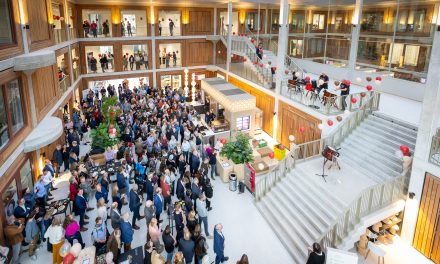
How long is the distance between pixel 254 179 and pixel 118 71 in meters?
18.7

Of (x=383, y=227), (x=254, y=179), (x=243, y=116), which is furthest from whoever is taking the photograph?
(x=243, y=116)

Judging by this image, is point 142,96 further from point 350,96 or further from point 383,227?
point 383,227

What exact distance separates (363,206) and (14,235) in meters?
10.5

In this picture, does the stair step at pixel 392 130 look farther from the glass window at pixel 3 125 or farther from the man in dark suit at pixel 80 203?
the glass window at pixel 3 125

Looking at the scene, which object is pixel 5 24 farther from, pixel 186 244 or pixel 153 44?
pixel 153 44

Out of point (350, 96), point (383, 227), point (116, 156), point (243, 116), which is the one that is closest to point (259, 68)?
point (243, 116)

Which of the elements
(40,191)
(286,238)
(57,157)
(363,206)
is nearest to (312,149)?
(363,206)

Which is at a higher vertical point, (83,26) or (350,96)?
(83,26)

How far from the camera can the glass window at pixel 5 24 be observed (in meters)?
9.90

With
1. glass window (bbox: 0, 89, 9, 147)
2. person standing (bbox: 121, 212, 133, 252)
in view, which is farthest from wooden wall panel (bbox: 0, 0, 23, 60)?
person standing (bbox: 121, 212, 133, 252)

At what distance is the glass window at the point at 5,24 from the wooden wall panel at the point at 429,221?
559 inches

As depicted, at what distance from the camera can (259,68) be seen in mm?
21188

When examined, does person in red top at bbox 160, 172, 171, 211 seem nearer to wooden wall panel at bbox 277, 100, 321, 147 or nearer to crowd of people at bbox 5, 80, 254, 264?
crowd of people at bbox 5, 80, 254, 264

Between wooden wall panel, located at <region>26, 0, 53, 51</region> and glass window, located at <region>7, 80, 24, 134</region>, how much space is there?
2.06 metres
